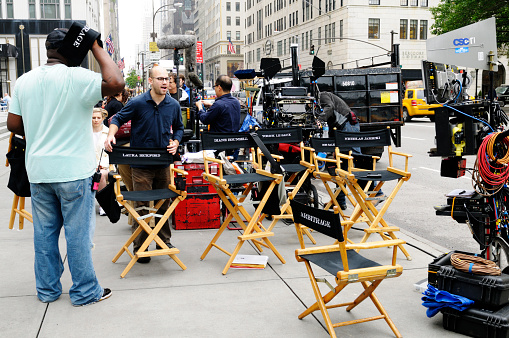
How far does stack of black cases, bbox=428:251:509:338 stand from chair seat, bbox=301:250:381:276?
62 centimetres

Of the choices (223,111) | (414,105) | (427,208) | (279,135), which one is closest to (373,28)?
(414,105)

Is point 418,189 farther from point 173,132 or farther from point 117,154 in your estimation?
point 117,154

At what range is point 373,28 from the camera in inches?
2375

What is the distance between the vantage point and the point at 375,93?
14.4m

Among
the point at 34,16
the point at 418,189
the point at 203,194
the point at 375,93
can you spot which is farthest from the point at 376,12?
the point at 203,194

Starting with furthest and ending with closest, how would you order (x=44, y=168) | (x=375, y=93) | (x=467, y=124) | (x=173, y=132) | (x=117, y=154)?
(x=375, y=93) → (x=173, y=132) → (x=117, y=154) → (x=467, y=124) → (x=44, y=168)

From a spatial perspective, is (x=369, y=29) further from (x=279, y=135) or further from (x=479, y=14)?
(x=279, y=135)

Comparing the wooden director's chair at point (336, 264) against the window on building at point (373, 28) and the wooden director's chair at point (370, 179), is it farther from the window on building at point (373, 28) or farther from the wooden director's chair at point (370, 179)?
the window on building at point (373, 28)

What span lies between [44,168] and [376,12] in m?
60.8

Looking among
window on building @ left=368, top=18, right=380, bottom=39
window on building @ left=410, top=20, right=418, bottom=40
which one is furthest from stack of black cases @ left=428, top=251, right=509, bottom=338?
window on building @ left=410, top=20, right=418, bottom=40

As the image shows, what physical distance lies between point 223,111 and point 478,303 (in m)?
4.95

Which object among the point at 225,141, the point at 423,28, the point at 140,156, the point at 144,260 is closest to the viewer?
the point at 140,156

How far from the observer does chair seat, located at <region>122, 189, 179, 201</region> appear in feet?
17.9

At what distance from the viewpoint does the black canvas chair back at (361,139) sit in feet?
22.3
